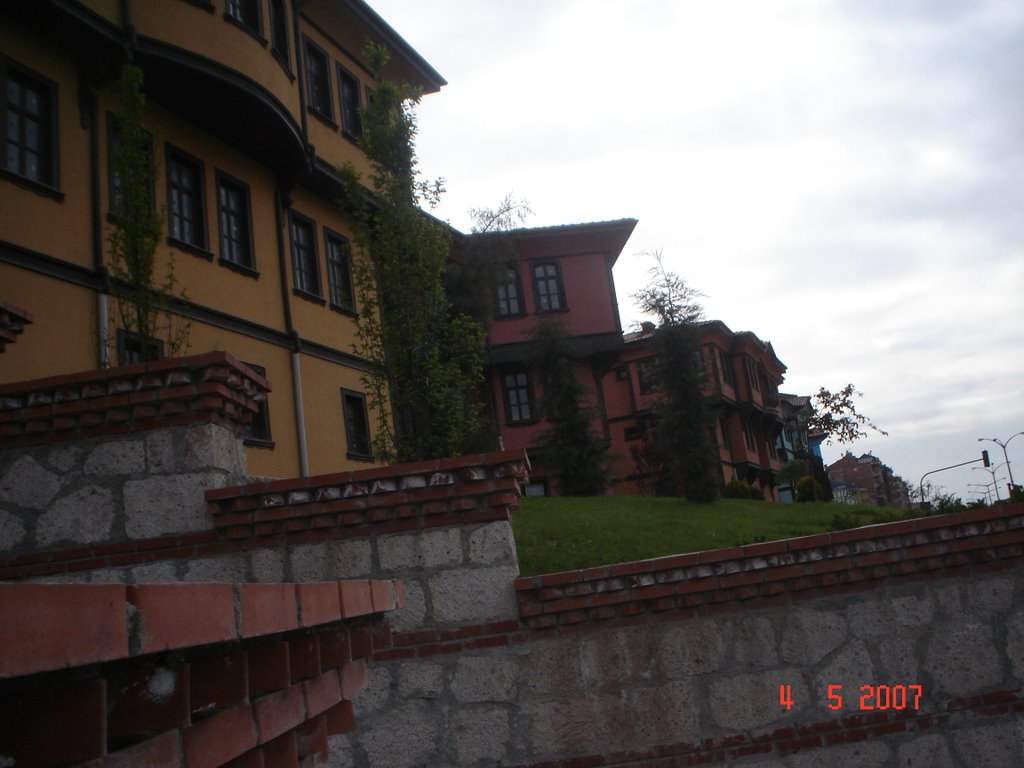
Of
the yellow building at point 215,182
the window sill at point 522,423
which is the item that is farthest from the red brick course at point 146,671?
the window sill at point 522,423

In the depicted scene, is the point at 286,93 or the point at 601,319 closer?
the point at 286,93

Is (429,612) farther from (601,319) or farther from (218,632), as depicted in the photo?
(601,319)

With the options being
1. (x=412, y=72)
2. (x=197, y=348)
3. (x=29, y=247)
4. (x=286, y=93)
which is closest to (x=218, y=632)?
(x=29, y=247)

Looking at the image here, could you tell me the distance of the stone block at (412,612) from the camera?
217 inches

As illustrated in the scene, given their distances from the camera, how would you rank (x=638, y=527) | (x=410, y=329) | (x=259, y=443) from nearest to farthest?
(x=410, y=329) < (x=638, y=527) < (x=259, y=443)

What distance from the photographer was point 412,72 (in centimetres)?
2298

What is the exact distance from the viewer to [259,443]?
16.0 metres

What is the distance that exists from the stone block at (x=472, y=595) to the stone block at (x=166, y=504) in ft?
4.68

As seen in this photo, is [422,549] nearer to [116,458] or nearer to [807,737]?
[116,458]

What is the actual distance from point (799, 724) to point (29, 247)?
35.4 feet

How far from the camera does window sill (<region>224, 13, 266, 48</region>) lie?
1524cm

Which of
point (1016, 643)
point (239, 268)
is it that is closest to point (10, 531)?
point (1016, 643)

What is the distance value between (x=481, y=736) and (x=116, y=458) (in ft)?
8.80
